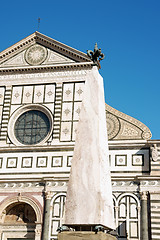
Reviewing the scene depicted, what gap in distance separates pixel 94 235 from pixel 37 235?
9970 mm

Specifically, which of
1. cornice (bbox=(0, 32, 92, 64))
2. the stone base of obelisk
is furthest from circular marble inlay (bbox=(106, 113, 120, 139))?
the stone base of obelisk

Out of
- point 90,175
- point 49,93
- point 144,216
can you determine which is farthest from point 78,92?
point 90,175

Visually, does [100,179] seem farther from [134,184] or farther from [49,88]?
[49,88]

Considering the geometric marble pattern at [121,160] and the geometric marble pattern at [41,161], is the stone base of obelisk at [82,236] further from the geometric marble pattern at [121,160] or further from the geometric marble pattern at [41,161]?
the geometric marble pattern at [41,161]

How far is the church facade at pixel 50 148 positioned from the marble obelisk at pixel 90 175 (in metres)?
8.47

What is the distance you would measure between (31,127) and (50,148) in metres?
1.53

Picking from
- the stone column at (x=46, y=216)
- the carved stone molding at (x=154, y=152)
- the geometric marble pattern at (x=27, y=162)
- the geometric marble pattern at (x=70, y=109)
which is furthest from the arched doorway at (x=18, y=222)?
the carved stone molding at (x=154, y=152)

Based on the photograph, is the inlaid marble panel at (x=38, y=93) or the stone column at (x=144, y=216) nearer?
the stone column at (x=144, y=216)

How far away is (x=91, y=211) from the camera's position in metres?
5.88

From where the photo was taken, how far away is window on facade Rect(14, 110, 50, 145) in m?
16.8

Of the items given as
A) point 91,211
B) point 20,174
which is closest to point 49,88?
point 20,174

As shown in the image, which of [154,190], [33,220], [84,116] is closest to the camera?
[84,116]

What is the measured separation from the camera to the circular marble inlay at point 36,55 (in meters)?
18.0

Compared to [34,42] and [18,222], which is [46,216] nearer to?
[18,222]
